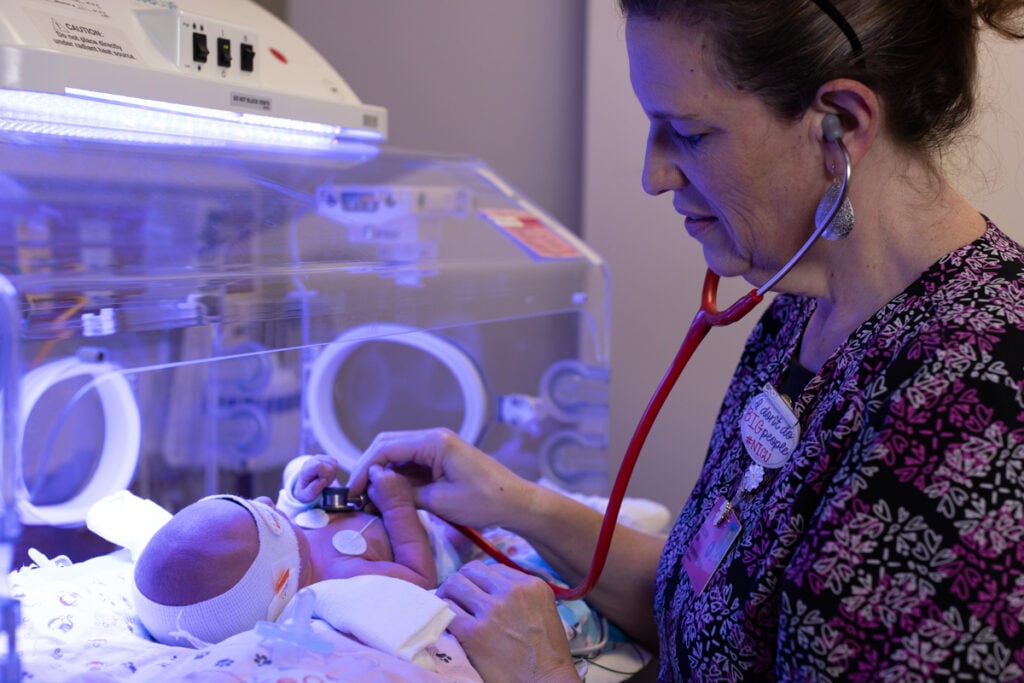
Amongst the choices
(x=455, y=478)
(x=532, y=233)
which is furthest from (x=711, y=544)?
(x=532, y=233)

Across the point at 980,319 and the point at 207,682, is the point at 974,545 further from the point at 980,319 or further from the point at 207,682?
the point at 207,682

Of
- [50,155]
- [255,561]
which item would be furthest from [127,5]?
[255,561]

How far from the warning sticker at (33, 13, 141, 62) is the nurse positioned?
68 centimetres

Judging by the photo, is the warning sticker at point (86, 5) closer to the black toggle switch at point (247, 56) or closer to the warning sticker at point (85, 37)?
the warning sticker at point (85, 37)

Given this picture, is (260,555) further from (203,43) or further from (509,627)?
(203,43)

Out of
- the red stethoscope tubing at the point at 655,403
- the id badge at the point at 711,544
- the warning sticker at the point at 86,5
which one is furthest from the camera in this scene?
the warning sticker at the point at 86,5

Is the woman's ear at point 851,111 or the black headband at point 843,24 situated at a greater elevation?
the black headband at point 843,24

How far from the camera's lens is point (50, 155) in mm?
1188

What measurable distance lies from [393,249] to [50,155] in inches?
19.9

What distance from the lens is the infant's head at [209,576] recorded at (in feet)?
3.39

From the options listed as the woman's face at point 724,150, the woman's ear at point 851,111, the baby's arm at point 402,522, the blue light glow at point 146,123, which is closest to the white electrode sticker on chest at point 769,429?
the woman's face at point 724,150

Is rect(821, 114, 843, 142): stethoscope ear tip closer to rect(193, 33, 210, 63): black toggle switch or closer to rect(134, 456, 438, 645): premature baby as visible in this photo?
rect(134, 456, 438, 645): premature baby

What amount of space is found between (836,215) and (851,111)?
0.32ft

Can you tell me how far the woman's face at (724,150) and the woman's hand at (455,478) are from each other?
0.47 meters
